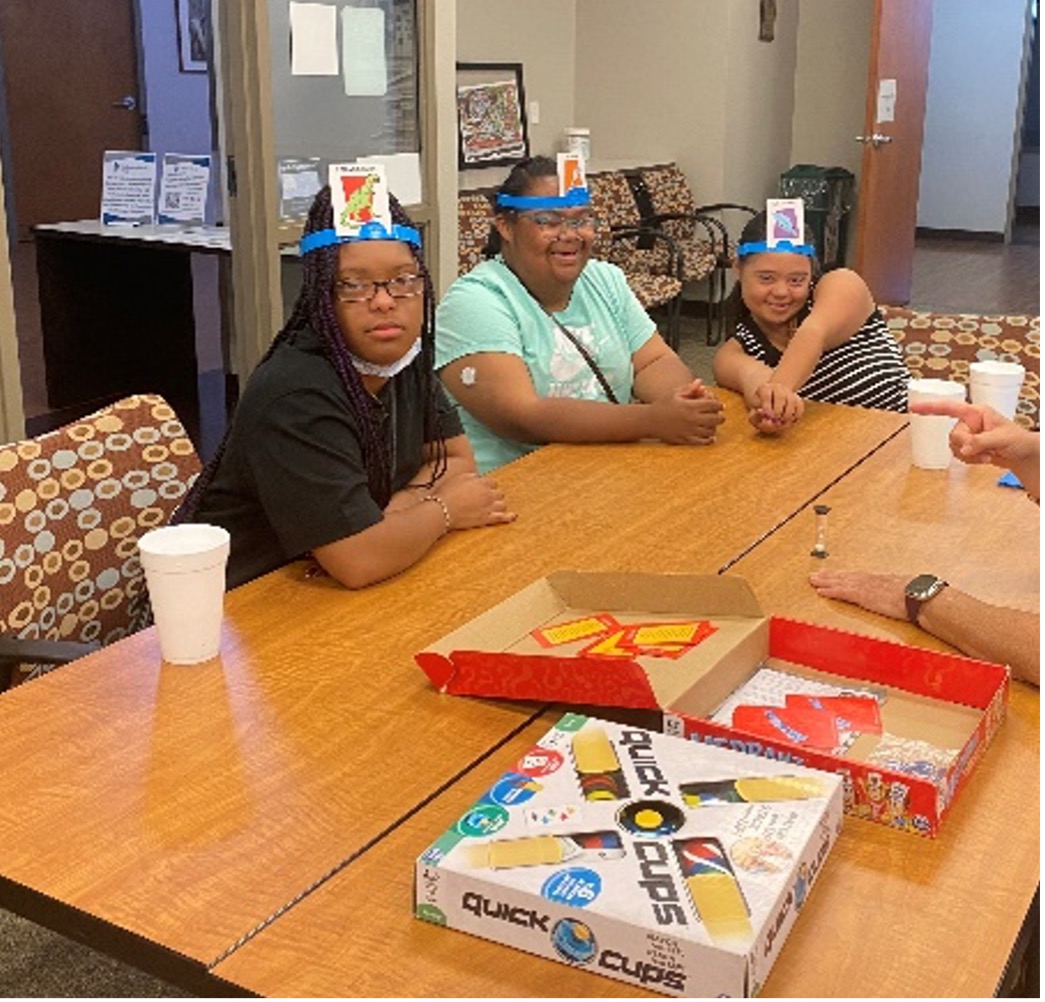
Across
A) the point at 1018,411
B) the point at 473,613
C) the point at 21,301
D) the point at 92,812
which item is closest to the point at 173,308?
the point at 21,301

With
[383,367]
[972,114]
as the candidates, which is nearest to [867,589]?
[383,367]

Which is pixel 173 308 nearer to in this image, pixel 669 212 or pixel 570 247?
pixel 669 212

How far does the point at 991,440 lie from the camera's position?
168 centimetres

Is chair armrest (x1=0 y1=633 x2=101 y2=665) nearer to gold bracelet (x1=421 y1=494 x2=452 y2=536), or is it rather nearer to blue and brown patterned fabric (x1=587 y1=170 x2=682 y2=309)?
gold bracelet (x1=421 y1=494 x2=452 y2=536)

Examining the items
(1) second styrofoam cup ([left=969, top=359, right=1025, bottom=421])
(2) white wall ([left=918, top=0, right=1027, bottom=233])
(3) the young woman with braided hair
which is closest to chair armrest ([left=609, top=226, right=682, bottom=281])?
(2) white wall ([left=918, top=0, right=1027, bottom=233])

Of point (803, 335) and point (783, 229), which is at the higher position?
point (783, 229)

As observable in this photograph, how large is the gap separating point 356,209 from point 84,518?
24.5 inches

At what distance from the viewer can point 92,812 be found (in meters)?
1.22

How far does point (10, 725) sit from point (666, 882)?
0.76 metres

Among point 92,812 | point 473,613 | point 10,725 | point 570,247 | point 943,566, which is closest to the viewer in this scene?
point 92,812

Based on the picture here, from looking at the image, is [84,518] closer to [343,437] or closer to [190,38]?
[343,437]

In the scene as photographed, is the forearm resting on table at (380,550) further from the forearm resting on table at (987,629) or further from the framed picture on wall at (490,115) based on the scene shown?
the framed picture on wall at (490,115)

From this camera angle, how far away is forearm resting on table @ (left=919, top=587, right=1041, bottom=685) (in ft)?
4.90

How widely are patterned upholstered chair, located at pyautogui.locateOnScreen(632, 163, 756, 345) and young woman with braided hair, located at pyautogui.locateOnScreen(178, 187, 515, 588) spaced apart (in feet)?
16.4
